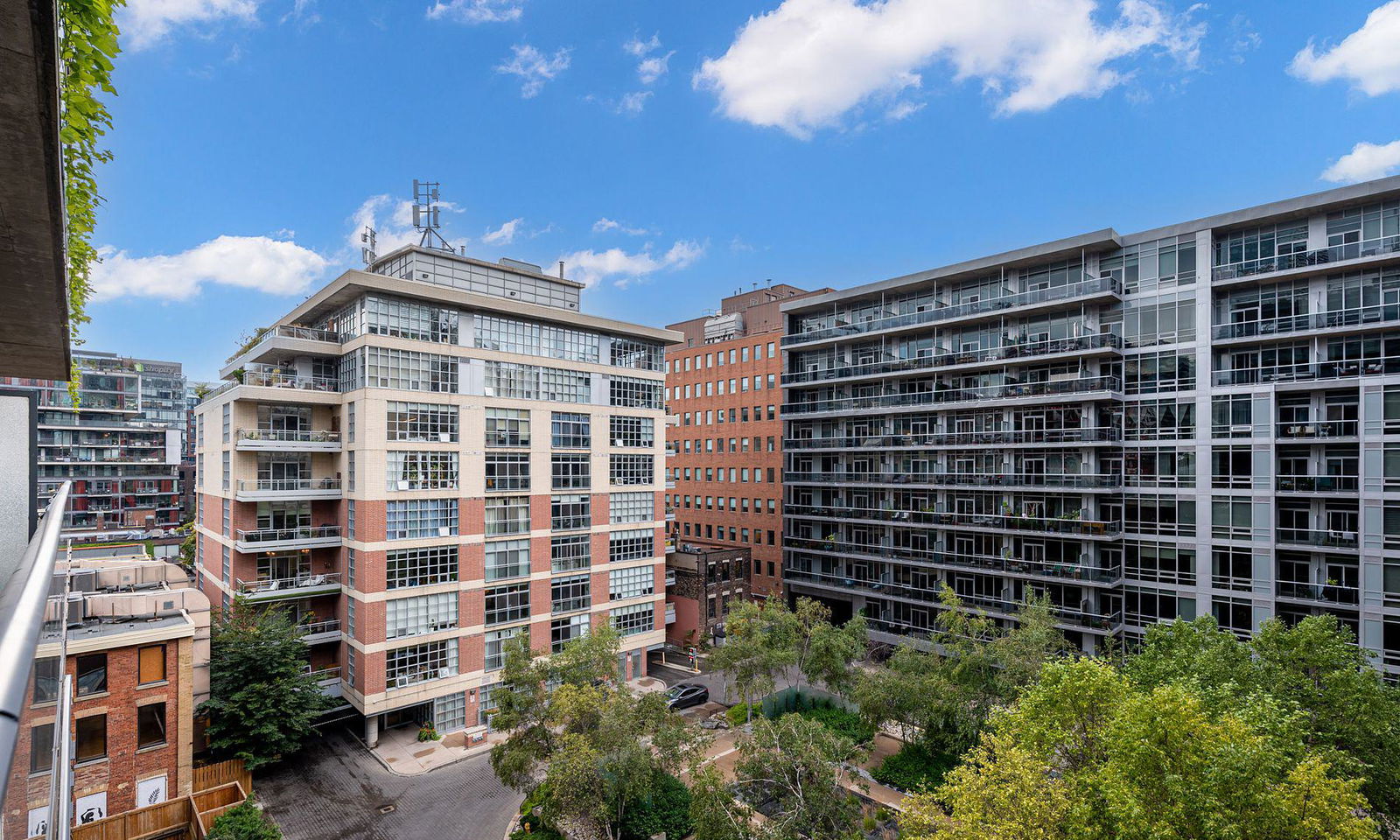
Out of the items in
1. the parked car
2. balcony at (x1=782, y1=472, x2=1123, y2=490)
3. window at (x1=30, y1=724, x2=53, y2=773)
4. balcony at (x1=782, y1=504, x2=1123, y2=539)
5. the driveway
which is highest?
window at (x1=30, y1=724, x2=53, y2=773)

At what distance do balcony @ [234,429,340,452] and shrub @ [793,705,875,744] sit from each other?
23.8 meters

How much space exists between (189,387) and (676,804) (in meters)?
110

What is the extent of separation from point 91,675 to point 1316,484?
4890 cm

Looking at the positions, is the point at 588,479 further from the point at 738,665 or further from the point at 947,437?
the point at 947,437

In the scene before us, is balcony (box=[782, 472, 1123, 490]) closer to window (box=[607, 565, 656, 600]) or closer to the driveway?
window (box=[607, 565, 656, 600])

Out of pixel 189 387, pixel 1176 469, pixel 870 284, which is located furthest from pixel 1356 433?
pixel 189 387

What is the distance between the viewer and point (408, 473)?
30.7 metres

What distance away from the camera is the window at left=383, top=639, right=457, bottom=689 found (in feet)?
98.4

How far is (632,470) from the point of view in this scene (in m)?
39.2

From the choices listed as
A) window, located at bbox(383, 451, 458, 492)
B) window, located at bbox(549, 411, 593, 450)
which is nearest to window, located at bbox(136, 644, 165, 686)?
window, located at bbox(383, 451, 458, 492)

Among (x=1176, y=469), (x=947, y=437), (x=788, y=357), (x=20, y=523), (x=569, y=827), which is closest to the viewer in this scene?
(x=20, y=523)

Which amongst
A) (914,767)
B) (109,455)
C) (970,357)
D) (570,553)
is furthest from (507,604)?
(109,455)

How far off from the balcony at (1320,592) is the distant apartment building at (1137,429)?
10 cm

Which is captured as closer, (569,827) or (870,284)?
(569,827)
